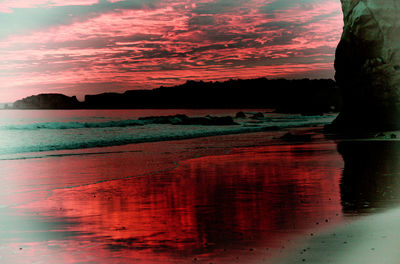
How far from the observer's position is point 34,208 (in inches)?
371

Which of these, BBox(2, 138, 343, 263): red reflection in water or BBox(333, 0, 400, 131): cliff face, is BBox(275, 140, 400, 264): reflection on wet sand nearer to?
BBox(2, 138, 343, 263): red reflection in water

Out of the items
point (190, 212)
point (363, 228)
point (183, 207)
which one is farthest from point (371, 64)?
point (363, 228)

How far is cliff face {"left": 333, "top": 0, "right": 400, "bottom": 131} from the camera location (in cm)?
2814

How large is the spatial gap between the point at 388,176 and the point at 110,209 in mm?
7297

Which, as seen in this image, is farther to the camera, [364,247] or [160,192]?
[160,192]

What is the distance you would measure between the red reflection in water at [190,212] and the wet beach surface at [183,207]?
0.02 meters

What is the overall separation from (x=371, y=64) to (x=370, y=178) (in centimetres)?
1922

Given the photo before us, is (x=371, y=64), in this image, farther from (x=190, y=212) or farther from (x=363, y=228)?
(x=363, y=228)

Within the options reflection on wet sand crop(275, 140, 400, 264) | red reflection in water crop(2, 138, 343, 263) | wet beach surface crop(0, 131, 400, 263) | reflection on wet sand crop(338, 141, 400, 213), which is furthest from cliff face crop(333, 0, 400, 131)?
reflection on wet sand crop(275, 140, 400, 264)

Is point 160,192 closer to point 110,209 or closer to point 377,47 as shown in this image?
point 110,209

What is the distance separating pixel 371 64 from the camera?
29312 millimetres

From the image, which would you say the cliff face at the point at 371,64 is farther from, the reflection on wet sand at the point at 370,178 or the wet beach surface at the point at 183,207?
the wet beach surface at the point at 183,207

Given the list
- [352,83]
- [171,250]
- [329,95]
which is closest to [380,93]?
[352,83]

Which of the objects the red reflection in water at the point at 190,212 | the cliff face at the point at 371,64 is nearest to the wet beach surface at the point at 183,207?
the red reflection in water at the point at 190,212
